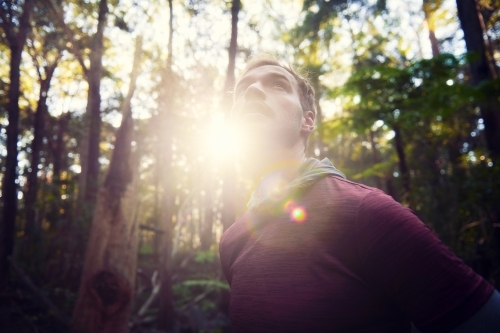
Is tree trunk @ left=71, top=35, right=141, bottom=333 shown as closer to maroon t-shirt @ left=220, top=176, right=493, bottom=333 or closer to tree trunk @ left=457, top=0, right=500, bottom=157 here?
maroon t-shirt @ left=220, top=176, right=493, bottom=333

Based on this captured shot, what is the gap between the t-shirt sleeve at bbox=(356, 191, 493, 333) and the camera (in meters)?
0.79

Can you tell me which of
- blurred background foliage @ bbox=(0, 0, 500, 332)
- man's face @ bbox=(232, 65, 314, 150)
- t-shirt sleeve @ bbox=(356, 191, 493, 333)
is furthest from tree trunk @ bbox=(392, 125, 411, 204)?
t-shirt sleeve @ bbox=(356, 191, 493, 333)

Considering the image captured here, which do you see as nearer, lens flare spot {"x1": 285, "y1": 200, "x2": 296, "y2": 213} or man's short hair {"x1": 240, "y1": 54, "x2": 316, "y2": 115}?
lens flare spot {"x1": 285, "y1": 200, "x2": 296, "y2": 213}

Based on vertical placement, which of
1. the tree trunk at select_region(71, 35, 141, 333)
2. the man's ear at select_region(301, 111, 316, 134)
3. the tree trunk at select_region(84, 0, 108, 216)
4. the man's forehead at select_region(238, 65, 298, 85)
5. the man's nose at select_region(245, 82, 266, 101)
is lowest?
the tree trunk at select_region(71, 35, 141, 333)

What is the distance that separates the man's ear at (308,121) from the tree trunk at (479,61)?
6949mm

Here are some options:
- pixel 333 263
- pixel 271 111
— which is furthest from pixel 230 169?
pixel 333 263

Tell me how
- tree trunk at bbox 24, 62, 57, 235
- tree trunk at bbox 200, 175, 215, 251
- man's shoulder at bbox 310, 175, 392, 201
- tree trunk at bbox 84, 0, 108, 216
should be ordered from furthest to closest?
tree trunk at bbox 200, 175, 215, 251 → tree trunk at bbox 24, 62, 57, 235 → tree trunk at bbox 84, 0, 108, 216 → man's shoulder at bbox 310, 175, 392, 201

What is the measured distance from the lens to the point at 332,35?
47.7 ft

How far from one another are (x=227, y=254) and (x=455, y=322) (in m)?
1.18

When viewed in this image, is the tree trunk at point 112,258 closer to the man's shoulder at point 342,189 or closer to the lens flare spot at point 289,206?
the lens flare spot at point 289,206

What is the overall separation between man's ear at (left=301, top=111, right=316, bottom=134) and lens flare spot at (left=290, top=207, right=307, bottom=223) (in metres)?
0.67

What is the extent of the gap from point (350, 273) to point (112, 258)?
10.6 feet

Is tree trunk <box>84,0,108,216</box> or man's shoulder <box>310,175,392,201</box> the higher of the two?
tree trunk <box>84,0,108,216</box>

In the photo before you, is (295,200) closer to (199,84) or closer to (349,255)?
(349,255)
